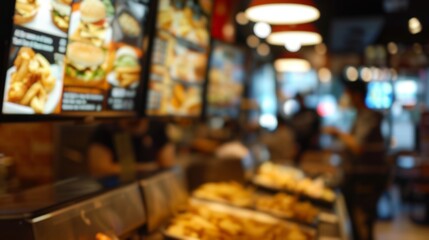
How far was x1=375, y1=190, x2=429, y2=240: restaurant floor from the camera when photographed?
8406mm

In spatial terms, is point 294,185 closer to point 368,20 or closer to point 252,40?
point 368,20

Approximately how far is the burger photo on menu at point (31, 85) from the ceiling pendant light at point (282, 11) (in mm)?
1499

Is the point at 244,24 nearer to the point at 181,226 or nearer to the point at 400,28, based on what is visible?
the point at 400,28

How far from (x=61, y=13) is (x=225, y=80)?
10.1 feet

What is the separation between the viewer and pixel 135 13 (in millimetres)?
3076

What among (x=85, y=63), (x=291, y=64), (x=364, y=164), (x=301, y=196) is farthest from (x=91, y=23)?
(x=291, y=64)

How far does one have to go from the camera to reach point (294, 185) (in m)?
5.31

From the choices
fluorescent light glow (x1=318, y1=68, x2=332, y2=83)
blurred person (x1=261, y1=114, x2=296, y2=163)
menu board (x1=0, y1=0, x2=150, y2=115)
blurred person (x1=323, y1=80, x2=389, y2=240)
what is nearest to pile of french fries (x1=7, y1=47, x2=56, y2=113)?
menu board (x1=0, y1=0, x2=150, y2=115)

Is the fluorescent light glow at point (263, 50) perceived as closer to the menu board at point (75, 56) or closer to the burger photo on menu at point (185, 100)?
the burger photo on menu at point (185, 100)

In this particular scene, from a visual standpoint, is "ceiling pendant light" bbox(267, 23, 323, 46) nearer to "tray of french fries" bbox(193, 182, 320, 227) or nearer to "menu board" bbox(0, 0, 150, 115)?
"tray of french fries" bbox(193, 182, 320, 227)

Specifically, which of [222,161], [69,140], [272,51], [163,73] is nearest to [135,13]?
[163,73]

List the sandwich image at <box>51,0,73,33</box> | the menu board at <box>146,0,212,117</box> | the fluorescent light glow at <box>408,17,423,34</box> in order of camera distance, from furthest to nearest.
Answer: the fluorescent light glow at <box>408,17,423,34</box> → the menu board at <box>146,0,212,117</box> → the sandwich image at <box>51,0,73,33</box>

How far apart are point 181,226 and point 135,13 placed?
126 cm

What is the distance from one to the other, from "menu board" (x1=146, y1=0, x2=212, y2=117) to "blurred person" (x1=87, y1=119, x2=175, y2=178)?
29 cm
